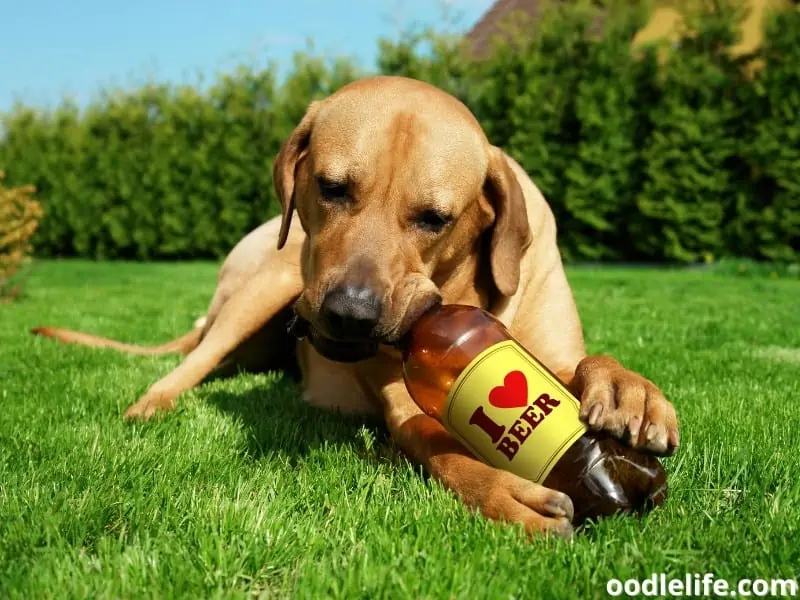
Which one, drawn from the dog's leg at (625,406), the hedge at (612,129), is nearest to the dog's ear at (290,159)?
the dog's leg at (625,406)

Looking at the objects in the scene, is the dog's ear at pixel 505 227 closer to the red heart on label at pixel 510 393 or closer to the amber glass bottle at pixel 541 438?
the amber glass bottle at pixel 541 438

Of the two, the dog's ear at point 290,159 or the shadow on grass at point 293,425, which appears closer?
the shadow on grass at point 293,425

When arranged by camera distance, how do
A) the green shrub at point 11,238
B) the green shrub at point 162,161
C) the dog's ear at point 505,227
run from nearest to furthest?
the dog's ear at point 505,227, the green shrub at point 11,238, the green shrub at point 162,161

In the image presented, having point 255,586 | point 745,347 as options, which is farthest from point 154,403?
point 745,347

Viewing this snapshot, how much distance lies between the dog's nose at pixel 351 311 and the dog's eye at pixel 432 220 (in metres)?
0.45

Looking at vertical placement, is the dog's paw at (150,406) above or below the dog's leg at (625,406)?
below

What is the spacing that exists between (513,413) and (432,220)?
0.82m

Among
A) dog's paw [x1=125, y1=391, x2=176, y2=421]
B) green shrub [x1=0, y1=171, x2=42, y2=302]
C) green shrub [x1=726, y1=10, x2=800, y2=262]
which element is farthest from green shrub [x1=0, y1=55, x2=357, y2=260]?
dog's paw [x1=125, y1=391, x2=176, y2=421]

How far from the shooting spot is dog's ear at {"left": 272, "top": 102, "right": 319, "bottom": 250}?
3.06 meters

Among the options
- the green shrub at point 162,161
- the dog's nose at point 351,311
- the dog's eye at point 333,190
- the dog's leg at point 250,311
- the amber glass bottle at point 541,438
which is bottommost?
the green shrub at point 162,161

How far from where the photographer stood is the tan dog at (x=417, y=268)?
2041 millimetres

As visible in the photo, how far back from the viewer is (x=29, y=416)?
9.73 ft

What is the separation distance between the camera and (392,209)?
2467 mm

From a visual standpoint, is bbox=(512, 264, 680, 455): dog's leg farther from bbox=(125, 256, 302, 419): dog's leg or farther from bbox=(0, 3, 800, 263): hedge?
bbox=(0, 3, 800, 263): hedge
